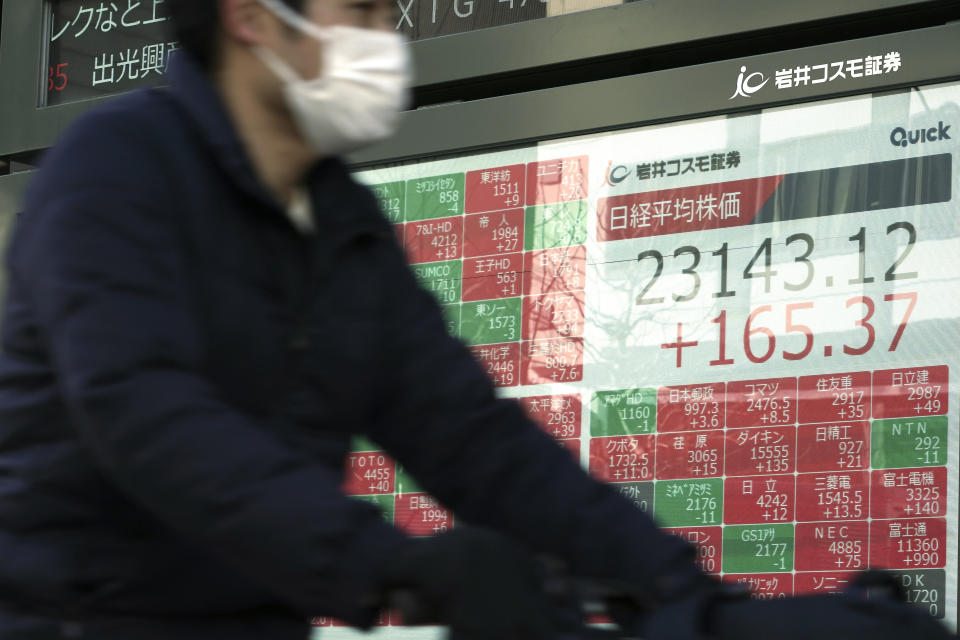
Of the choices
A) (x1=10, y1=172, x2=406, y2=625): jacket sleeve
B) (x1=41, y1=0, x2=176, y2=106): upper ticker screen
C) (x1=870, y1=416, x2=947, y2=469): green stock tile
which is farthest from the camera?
(x1=41, y1=0, x2=176, y2=106): upper ticker screen

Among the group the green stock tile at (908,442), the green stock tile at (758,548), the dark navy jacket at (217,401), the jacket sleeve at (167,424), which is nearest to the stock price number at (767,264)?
the green stock tile at (908,442)

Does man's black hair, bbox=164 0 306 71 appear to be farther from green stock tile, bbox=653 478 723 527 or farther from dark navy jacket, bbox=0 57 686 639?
green stock tile, bbox=653 478 723 527

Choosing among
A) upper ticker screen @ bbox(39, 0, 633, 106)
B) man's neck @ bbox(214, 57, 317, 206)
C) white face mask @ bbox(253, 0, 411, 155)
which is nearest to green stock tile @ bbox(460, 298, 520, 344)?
upper ticker screen @ bbox(39, 0, 633, 106)

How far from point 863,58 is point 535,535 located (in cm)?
218

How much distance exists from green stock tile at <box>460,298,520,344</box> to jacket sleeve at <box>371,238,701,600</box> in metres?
2.08

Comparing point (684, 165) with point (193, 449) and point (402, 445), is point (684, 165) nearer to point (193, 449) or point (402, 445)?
point (402, 445)

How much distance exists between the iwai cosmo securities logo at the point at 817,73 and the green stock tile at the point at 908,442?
2.55ft

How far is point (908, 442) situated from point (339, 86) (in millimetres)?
1964

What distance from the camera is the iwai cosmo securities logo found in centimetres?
350

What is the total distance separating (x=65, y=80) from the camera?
488 cm

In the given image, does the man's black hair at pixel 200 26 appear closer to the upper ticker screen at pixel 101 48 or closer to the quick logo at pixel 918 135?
the quick logo at pixel 918 135

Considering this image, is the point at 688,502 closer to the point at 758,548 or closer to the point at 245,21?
the point at 758,548

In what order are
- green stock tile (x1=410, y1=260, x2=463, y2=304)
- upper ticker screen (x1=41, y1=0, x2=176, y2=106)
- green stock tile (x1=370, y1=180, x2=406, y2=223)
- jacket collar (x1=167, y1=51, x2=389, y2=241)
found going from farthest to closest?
upper ticker screen (x1=41, y1=0, x2=176, y2=106)
green stock tile (x1=370, y1=180, x2=406, y2=223)
green stock tile (x1=410, y1=260, x2=463, y2=304)
jacket collar (x1=167, y1=51, x2=389, y2=241)

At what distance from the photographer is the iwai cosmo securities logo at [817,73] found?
350 cm
